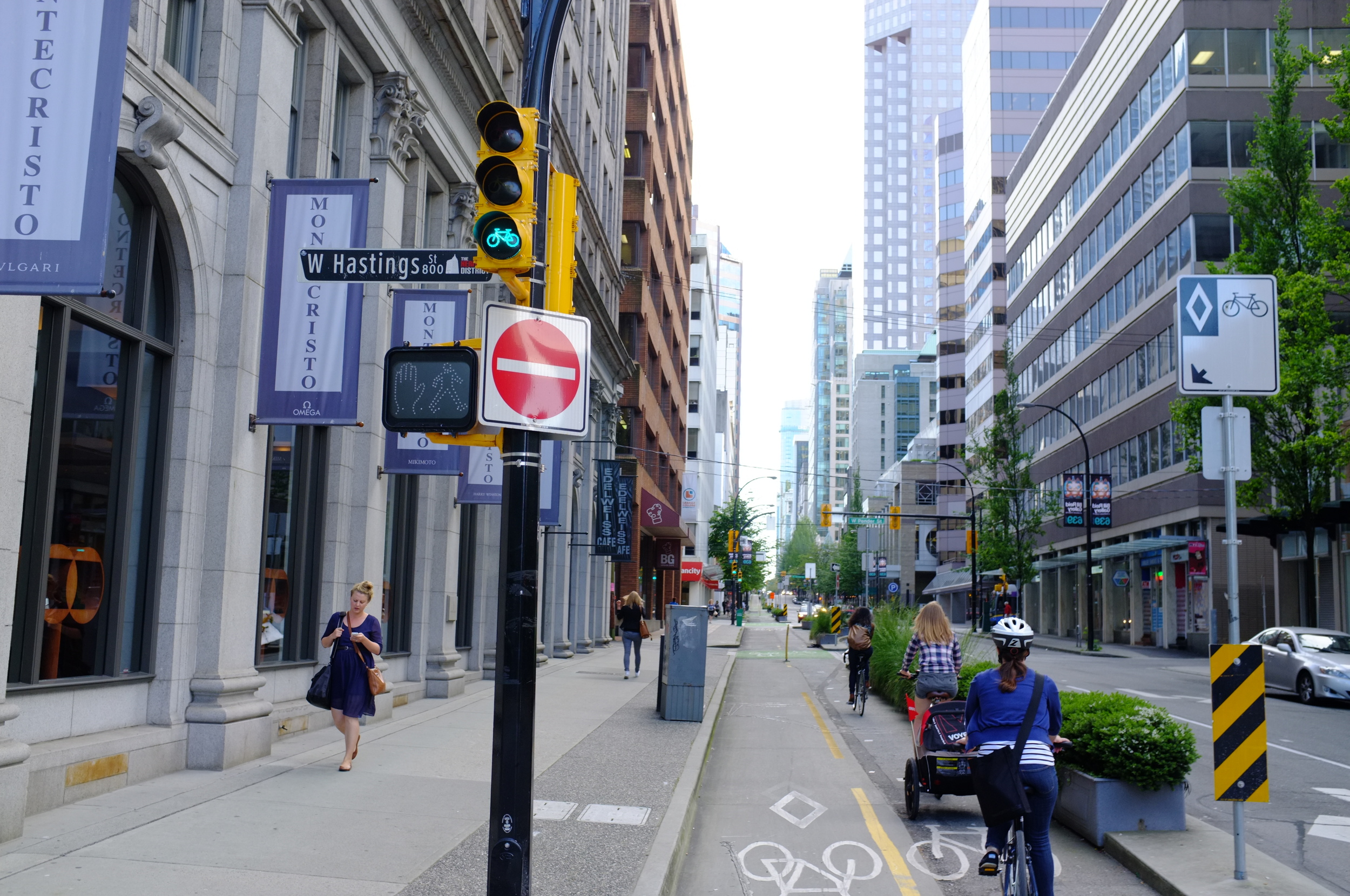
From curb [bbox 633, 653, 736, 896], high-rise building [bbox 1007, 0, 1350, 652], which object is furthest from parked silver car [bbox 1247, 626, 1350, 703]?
curb [bbox 633, 653, 736, 896]

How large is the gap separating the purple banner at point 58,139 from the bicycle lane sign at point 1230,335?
7.57 m

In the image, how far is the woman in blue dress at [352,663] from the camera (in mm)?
11008

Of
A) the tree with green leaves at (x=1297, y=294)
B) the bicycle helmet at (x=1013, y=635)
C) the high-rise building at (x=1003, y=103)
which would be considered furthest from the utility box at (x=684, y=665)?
the high-rise building at (x=1003, y=103)

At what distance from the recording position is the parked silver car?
70.7 ft

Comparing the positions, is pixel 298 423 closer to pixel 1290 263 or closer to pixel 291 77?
pixel 291 77

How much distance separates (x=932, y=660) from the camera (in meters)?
11.4

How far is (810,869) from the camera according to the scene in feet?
27.8

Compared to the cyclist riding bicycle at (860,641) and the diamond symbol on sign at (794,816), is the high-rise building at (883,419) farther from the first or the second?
the diamond symbol on sign at (794,816)

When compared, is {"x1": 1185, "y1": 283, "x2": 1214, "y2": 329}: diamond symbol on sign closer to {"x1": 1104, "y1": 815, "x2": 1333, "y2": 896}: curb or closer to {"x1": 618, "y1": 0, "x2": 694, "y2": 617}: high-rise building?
{"x1": 1104, "y1": 815, "x2": 1333, "y2": 896}: curb

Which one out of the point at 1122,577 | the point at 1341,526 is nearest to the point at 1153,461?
the point at 1122,577

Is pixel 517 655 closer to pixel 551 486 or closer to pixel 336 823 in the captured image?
pixel 336 823

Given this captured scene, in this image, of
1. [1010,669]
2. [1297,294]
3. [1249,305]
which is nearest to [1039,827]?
[1010,669]

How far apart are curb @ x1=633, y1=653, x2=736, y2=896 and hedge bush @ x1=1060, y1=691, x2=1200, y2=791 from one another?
3.22m

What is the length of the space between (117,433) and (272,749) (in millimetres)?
4012
